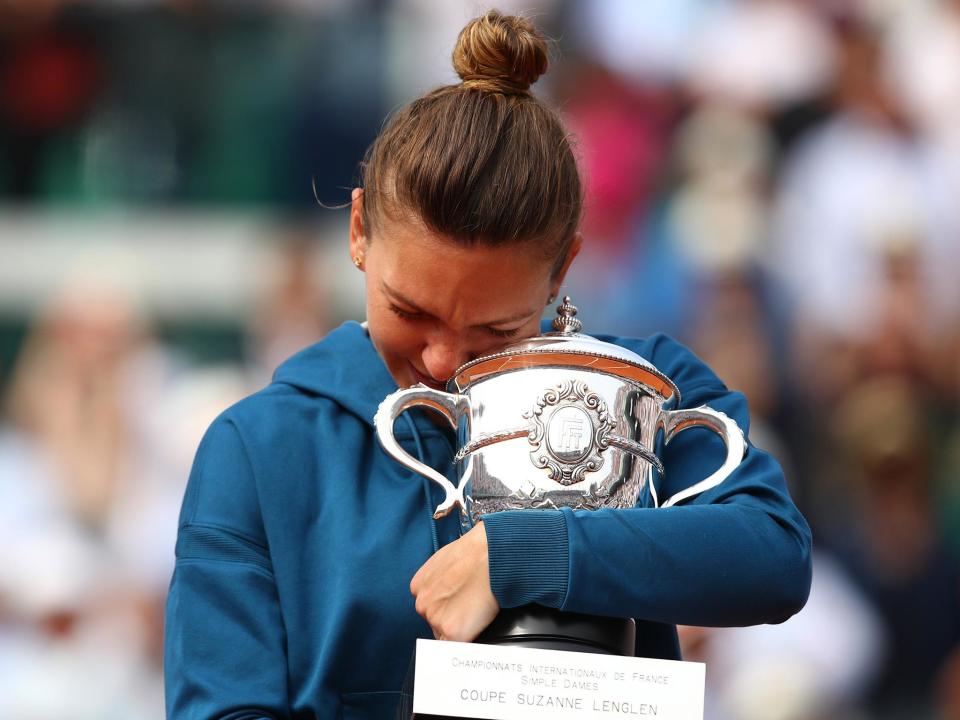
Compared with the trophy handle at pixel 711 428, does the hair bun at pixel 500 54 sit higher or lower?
higher

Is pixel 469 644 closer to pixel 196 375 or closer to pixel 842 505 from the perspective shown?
pixel 842 505

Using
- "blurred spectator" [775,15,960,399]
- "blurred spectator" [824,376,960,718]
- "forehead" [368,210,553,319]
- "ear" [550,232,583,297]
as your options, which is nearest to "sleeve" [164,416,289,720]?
"forehead" [368,210,553,319]

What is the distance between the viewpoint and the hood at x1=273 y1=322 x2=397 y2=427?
146 centimetres

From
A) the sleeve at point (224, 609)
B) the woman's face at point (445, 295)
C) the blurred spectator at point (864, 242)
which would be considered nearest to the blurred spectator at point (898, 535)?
the blurred spectator at point (864, 242)

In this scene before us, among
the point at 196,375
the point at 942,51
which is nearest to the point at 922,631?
the point at 942,51

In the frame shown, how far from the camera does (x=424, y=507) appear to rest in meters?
1.42

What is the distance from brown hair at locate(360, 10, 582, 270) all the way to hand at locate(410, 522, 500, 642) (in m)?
0.30

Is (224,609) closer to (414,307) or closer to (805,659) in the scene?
(414,307)

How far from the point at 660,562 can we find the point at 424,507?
10.7 inches

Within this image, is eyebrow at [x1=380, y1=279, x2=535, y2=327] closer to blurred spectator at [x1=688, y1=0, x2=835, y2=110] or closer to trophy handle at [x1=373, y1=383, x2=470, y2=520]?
trophy handle at [x1=373, y1=383, x2=470, y2=520]

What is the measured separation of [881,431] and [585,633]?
3.79 m

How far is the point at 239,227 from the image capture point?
541 centimetres

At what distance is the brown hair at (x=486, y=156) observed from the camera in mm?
1388

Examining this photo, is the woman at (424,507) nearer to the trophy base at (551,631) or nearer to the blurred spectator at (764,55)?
the trophy base at (551,631)
